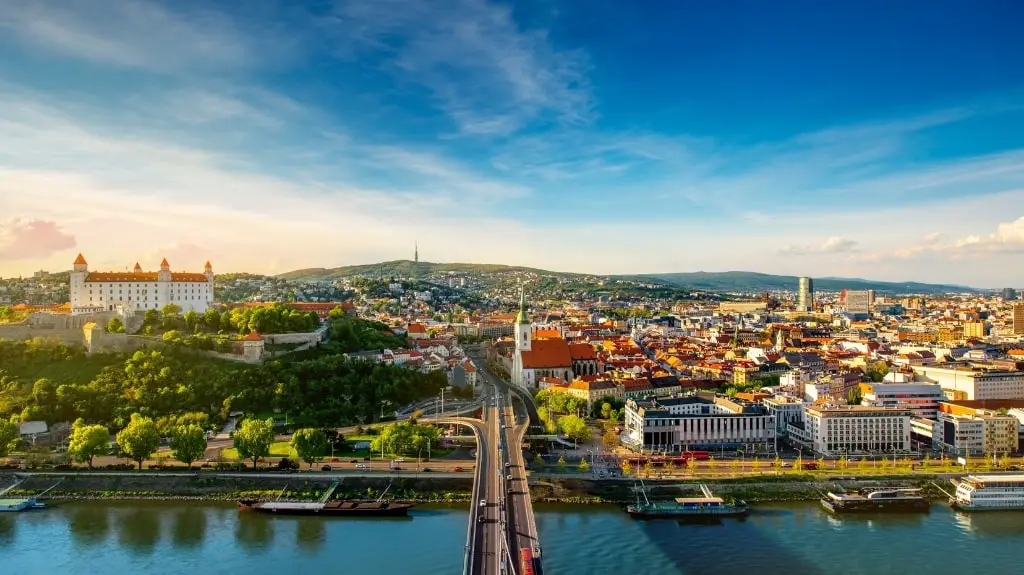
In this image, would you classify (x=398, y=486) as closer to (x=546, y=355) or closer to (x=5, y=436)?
(x=5, y=436)

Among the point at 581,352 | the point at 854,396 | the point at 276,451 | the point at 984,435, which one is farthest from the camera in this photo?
the point at 581,352

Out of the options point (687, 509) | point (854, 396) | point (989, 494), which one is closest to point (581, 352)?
point (854, 396)

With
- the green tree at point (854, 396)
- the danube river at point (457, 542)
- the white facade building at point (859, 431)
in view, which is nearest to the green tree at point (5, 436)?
the danube river at point (457, 542)

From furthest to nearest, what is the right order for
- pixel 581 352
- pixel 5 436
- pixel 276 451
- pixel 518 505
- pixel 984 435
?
1. pixel 581 352
2. pixel 984 435
3. pixel 276 451
4. pixel 5 436
5. pixel 518 505

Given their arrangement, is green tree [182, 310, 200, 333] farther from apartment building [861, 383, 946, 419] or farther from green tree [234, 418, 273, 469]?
apartment building [861, 383, 946, 419]

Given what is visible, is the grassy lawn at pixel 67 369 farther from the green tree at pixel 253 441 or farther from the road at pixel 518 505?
the road at pixel 518 505

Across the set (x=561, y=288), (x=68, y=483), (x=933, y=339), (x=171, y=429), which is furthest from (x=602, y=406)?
(x=561, y=288)

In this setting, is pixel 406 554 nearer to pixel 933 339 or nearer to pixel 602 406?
pixel 602 406
